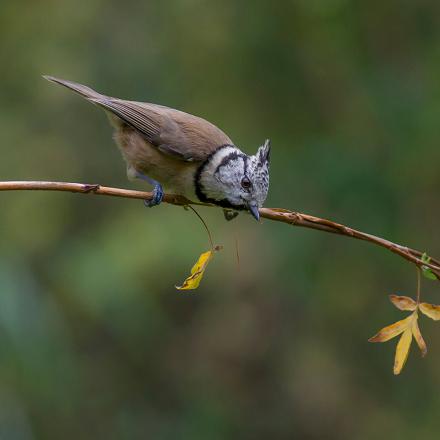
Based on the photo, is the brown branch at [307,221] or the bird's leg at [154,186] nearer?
the brown branch at [307,221]

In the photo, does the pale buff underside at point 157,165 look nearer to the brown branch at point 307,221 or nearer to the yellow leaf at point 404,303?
the brown branch at point 307,221

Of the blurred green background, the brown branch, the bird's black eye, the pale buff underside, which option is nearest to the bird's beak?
the bird's black eye

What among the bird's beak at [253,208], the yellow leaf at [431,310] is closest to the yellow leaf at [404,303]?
the yellow leaf at [431,310]

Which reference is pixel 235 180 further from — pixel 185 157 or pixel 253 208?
pixel 185 157

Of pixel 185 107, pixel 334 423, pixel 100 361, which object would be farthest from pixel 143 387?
pixel 185 107

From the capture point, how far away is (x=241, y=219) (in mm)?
6715

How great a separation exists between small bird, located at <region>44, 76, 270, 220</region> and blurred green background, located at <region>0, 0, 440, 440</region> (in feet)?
5.05

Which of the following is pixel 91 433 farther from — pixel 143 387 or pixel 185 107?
pixel 185 107

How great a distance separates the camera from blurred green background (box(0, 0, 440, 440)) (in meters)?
6.09

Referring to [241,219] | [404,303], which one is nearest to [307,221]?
[404,303]

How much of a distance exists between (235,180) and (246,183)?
6 centimetres

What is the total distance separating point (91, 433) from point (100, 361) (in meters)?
0.69

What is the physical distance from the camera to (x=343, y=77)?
257 inches

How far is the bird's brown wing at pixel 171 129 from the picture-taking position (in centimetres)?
413
